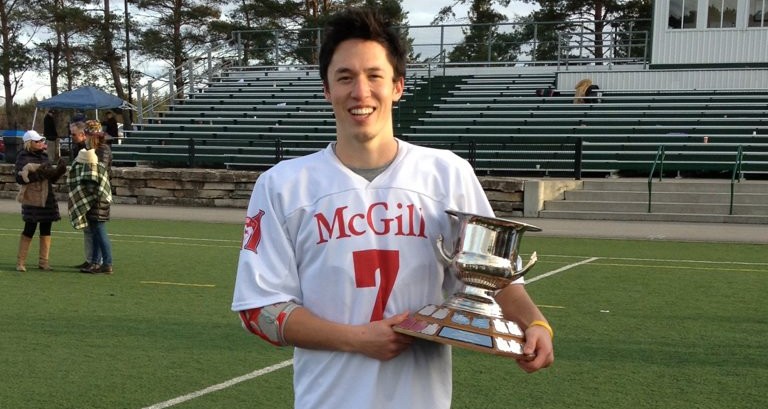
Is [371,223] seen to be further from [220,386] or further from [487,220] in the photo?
[220,386]

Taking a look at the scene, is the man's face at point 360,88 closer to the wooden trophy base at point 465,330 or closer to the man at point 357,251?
the man at point 357,251

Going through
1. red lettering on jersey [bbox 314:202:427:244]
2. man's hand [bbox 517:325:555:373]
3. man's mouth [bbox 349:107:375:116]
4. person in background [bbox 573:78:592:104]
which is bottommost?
man's hand [bbox 517:325:555:373]

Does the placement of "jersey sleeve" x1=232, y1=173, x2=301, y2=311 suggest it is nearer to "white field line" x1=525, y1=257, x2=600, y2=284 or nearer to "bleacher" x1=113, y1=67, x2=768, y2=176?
"white field line" x1=525, y1=257, x2=600, y2=284

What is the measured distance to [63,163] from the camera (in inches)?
395

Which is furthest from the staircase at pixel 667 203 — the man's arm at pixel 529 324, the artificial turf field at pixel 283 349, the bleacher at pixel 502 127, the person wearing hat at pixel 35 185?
the man's arm at pixel 529 324

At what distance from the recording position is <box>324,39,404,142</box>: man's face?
2211 mm

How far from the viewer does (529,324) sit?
7.19 feet

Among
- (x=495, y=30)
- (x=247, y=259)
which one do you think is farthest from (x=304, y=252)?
(x=495, y=30)

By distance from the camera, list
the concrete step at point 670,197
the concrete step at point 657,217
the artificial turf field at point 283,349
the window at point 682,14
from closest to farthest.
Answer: the artificial turf field at point 283,349, the concrete step at point 657,217, the concrete step at point 670,197, the window at point 682,14

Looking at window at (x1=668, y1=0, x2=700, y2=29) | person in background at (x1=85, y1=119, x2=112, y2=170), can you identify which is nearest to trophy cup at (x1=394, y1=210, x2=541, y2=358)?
person in background at (x1=85, y1=119, x2=112, y2=170)

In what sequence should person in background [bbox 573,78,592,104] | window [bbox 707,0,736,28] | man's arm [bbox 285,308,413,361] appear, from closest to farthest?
man's arm [bbox 285,308,413,361]
person in background [bbox 573,78,592,104]
window [bbox 707,0,736,28]

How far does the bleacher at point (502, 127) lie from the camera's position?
20.9 meters

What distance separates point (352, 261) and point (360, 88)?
43 centimetres

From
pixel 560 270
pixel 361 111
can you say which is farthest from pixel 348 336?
pixel 560 270
